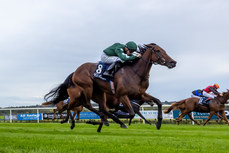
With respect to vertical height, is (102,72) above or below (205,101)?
above

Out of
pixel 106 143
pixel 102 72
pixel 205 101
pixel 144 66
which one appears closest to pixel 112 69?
pixel 102 72

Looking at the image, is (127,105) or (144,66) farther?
(144,66)

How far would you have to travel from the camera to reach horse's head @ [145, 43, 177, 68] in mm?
7059

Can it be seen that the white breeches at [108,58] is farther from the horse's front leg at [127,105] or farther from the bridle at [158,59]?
the horse's front leg at [127,105]

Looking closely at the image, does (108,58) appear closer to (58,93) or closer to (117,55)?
(117,55)

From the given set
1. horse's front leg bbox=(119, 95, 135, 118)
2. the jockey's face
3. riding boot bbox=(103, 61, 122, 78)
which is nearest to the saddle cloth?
riding boot bbox=(103, 61, 122, 78)

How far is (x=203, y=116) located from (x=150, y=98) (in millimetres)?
11976

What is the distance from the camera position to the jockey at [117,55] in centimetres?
712

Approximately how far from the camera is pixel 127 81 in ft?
22.9

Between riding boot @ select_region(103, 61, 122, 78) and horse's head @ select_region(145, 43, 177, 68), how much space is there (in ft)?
2.52

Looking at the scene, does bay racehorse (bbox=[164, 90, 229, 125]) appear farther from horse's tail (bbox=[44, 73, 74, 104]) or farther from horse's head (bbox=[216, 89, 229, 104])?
horse's tail (bbox=[44, 73, 74, 104])

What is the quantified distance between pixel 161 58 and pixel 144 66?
412mm

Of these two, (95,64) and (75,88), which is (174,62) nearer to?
(95,64)

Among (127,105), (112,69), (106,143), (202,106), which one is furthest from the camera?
(202,106)
